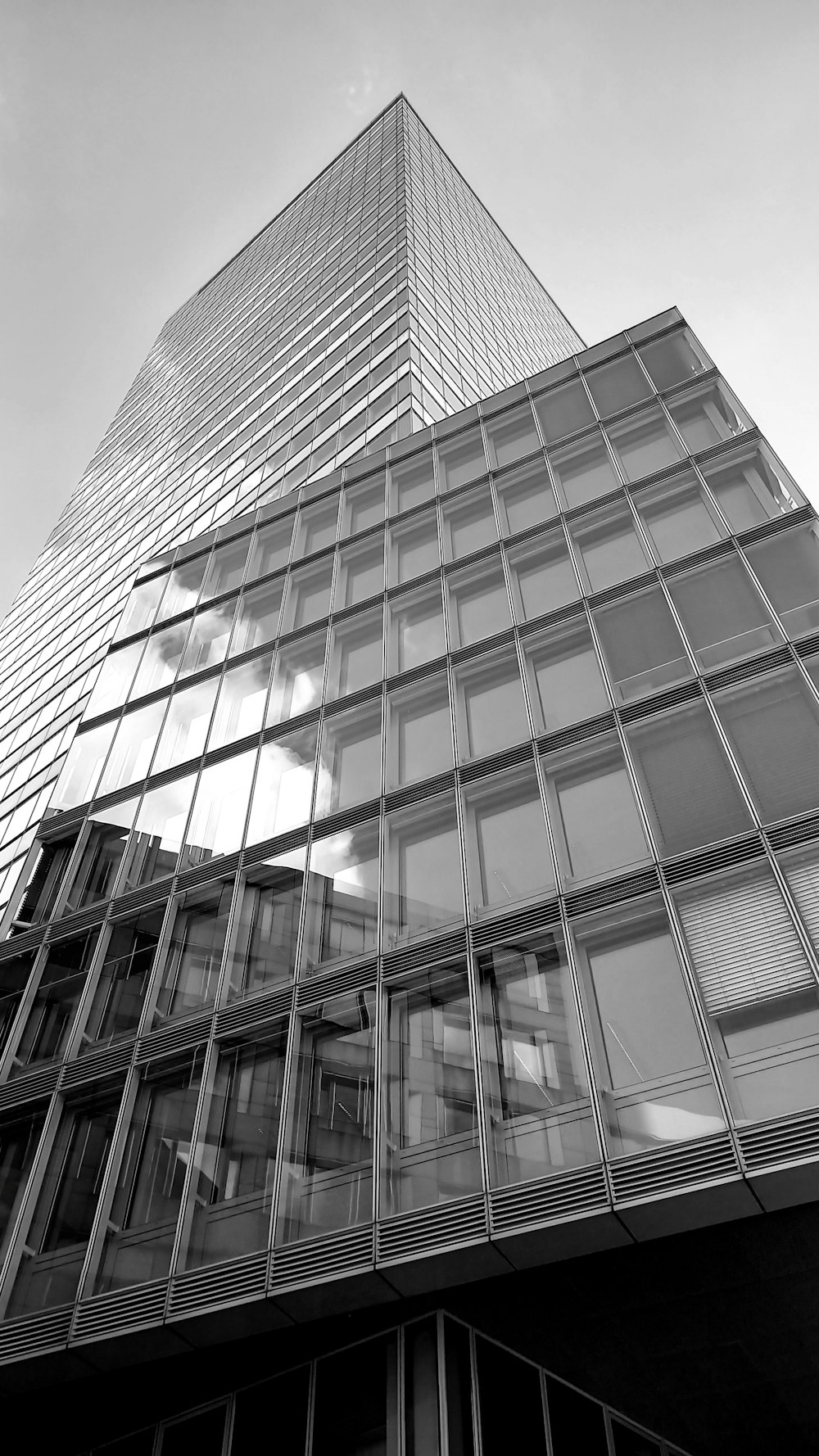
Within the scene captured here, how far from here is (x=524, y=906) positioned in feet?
52.9

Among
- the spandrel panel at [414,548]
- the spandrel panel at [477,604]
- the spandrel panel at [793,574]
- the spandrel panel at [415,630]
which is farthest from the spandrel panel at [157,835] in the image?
the spandrel panel at [793,574]

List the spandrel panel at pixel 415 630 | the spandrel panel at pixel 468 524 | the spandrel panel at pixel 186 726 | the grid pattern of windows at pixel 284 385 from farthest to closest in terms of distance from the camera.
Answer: the grid pattern of windows at pixel 284 385 → the spandrel panel at pixel 468 524 → the spandrel panel at pixel 186 726 → the spandrel panel at pixel 415 630

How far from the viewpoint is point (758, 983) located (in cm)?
1338

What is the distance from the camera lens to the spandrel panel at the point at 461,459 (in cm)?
2886

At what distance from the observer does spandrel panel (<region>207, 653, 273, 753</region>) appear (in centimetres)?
2427

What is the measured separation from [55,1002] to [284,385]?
39.0 metres

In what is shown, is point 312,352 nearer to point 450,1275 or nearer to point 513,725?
point 513,725

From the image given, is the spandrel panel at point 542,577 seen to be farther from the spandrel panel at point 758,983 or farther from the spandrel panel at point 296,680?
the spandrel panel at point 758,983

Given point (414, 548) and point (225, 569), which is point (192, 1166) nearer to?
point (414, 548)

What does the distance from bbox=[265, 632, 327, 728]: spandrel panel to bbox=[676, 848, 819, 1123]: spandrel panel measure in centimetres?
1113

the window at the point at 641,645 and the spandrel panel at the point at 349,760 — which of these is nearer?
the window at the point at 641,645

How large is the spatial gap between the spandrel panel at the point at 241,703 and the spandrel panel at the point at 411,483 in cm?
615

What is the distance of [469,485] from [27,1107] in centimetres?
1814

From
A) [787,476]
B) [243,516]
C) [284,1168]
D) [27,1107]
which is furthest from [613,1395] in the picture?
[243,516]
